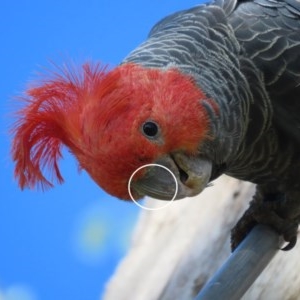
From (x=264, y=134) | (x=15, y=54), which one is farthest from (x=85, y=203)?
(x=264, y=134)

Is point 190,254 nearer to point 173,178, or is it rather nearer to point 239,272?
point 239,272

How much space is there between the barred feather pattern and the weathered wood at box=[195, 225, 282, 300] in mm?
188

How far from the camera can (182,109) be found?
1412mm

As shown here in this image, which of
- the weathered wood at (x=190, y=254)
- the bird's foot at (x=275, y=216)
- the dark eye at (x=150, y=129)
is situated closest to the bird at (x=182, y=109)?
the dark eye at (x=150, y=129)

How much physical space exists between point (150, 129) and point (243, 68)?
0.40 m

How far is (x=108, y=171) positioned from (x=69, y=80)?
23 centimetres

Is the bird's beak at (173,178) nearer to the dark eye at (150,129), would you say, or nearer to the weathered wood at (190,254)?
the dark eye at (150,129)

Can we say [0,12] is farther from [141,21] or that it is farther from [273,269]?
[273,269]

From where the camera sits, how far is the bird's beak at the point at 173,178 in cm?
141

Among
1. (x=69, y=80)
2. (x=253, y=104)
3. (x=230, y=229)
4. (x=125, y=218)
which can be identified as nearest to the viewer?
(x=69, y=80)

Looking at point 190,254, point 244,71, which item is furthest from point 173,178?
point 190,254

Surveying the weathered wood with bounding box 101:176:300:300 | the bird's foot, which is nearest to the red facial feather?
the bird's foot

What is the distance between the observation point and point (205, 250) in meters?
2.38

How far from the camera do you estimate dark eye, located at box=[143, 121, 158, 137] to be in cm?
137
